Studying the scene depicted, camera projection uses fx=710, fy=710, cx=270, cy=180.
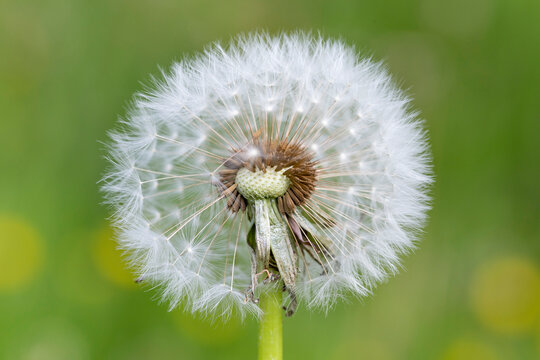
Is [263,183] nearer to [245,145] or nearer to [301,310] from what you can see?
[245,145]

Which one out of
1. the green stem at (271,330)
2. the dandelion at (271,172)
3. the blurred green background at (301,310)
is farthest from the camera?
the blurred green background at (301,310)

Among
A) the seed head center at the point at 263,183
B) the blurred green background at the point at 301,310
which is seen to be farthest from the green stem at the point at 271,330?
the blurred green background at the point at 301,310

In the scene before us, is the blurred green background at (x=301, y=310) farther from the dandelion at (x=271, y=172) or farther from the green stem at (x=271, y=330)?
the green stem at (x=271, y=330)

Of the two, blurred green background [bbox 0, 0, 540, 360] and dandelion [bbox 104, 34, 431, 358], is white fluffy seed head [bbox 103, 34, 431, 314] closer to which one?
dandelion [bbox 104, 34, 431, 358]

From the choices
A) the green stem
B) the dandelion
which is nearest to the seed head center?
the dandelion

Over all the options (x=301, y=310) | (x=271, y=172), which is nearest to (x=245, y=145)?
(x=271, y=172)
